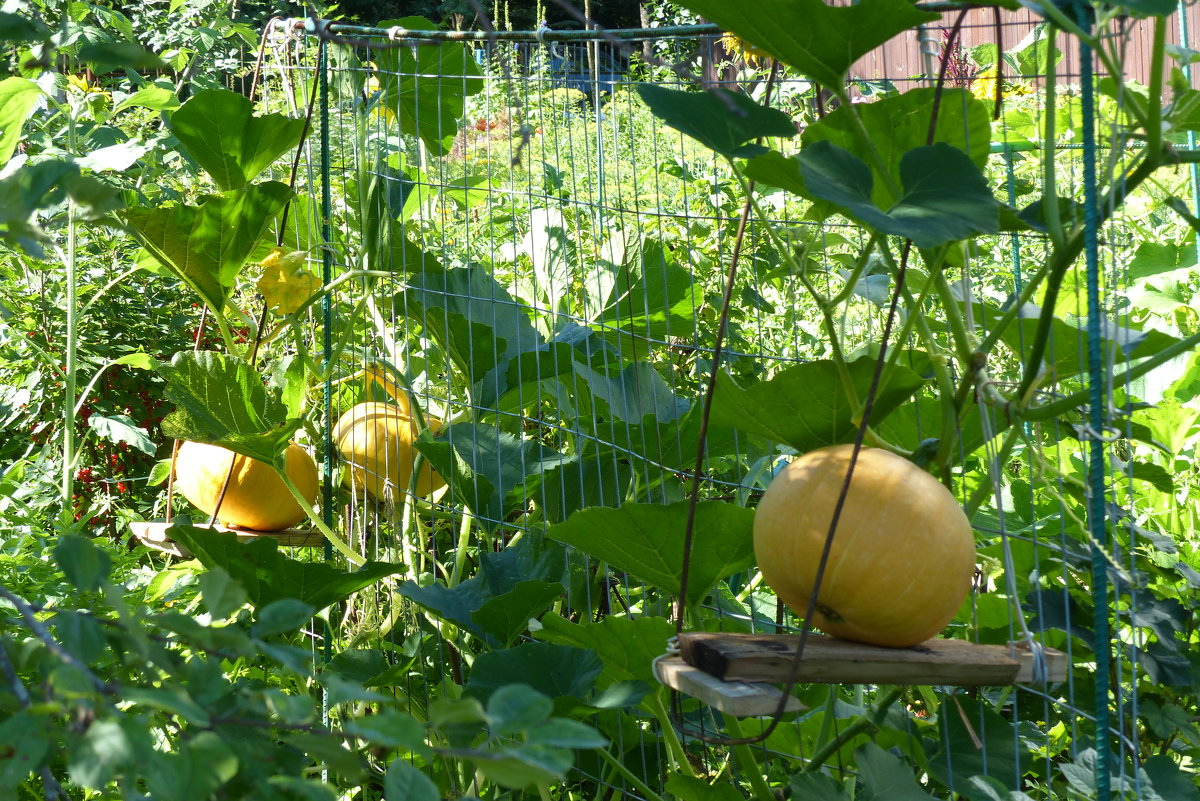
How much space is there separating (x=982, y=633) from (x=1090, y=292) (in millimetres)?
548

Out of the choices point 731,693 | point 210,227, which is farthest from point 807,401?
point 210,227

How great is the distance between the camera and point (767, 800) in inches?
46.8

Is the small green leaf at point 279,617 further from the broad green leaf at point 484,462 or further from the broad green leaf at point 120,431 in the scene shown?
the broad green leaf at point 120,431

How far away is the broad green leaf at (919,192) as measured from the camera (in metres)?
0.77

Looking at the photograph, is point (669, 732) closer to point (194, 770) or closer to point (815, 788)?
point (815, 788)

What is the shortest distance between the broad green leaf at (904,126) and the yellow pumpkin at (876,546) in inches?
9.8

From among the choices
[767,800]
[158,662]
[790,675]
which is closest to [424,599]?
[767,800]

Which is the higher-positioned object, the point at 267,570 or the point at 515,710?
the point at 515,710

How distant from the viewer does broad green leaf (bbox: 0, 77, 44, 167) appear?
1619 millimetres

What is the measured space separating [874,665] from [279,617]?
48cm

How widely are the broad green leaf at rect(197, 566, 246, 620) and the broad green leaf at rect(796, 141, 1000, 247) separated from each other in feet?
1.45

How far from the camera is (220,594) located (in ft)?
1.86

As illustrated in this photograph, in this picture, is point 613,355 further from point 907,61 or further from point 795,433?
point 907,61

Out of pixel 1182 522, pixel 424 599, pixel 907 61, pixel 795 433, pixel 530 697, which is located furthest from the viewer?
pixel 907 61
